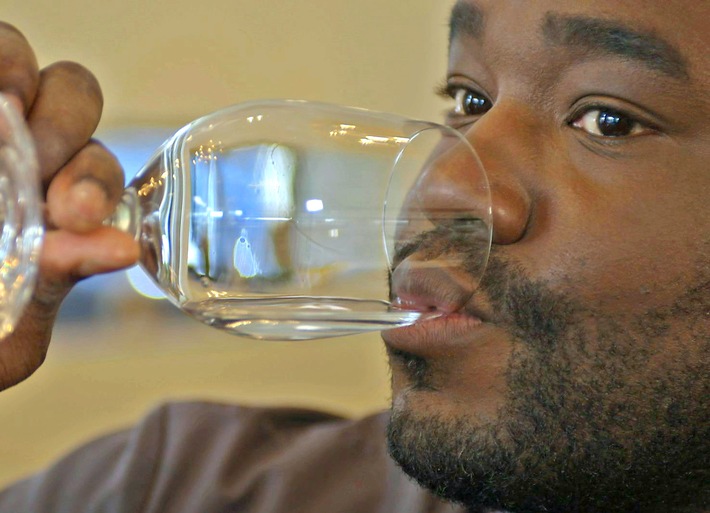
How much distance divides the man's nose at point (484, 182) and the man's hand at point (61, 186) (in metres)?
0.28

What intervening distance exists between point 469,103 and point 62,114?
0.50 metres

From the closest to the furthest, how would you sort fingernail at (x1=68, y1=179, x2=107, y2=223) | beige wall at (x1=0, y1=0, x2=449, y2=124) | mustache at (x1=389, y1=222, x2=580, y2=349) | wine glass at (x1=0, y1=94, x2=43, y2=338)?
wine glass at (x1=0, y1=94, x2=43, y2=338), fingernail at (x1=68, y1=179, x2=107, y2=223), mustache at (x1=389, y1=222, x2=580, y2=349), beige wall at (x1=0, y1=0, x2=449, y2=124)

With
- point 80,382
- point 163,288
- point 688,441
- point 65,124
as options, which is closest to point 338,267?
point 163,288

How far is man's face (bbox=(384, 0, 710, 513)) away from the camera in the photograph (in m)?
1.03

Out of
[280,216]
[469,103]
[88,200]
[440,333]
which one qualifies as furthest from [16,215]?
[469,103]

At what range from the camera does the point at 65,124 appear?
3.23 feet

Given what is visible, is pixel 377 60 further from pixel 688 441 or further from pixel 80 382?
pixel 688 441

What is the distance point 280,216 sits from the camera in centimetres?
87

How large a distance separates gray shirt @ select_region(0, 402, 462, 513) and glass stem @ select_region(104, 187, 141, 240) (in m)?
0.59

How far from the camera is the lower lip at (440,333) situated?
1026 mm

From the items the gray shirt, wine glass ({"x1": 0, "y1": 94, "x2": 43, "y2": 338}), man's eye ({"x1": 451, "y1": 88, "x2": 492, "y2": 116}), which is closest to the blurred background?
the gray shirt

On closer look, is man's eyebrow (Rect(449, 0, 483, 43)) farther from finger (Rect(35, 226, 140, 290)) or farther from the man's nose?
finger (Rect(35, 226, 140, 290))

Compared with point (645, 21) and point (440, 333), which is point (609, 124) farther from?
point (440, 333)

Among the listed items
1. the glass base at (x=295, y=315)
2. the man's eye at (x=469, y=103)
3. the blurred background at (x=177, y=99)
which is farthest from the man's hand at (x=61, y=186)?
the blurred background at (x=177, y=99)
